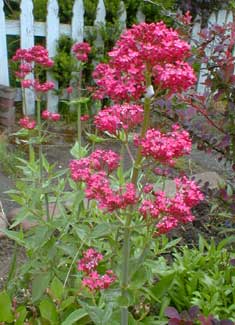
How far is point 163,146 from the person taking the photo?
1484 millimetres

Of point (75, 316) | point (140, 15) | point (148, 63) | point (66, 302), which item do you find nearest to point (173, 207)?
point (148, 63)

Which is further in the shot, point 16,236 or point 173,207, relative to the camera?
point 16,236

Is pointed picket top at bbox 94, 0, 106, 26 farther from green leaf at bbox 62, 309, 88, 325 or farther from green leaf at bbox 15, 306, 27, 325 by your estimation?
green leaf at bbox 62, 309, 88, 325

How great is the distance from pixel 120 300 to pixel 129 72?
28.3 inches

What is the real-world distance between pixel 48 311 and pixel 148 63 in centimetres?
102

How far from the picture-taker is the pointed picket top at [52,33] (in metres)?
4.87

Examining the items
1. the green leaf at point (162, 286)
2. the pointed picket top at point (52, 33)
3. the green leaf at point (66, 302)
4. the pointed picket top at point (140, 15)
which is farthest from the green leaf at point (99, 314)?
the pointed picket top at point (140, 15)

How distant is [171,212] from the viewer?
1.58 meters

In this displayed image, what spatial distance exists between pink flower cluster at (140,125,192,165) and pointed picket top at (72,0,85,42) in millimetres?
3675

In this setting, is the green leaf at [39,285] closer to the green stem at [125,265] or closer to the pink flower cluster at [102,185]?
the green stem at [125,265]

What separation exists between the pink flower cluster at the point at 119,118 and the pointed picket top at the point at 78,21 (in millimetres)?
3587

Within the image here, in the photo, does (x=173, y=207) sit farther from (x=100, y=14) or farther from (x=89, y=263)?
(x=100, y=14)

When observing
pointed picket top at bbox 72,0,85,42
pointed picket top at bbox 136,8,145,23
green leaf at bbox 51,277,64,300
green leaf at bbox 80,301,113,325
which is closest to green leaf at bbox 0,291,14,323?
green leaf at bbox 51,277,64,300

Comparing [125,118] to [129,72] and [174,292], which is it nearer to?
[129,72]
